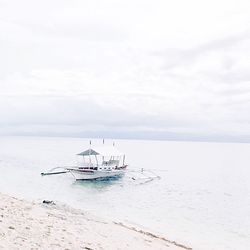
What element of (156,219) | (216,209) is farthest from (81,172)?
(156,219)

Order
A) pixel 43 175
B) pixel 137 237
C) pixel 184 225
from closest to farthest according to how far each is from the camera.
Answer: pixel 137 237
pixel 184 225
pixel 43 175

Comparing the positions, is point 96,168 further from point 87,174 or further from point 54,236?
point 54,236

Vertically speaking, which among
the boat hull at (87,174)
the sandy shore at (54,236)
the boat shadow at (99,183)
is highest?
the sandy shore at (54,236)

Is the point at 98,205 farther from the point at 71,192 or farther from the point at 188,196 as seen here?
the point at 188,196

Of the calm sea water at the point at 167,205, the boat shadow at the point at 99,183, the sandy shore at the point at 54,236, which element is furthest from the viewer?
the boat shadow at the point at 99,183

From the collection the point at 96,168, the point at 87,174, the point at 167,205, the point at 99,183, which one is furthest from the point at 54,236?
the point at 96,168

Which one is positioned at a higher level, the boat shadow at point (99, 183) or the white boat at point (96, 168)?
the white boat at point (96, 168)

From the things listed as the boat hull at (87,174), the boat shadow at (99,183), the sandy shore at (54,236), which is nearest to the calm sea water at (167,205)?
the boat shadow at (99,183)

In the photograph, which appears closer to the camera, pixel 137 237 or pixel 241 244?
pixel 137 237

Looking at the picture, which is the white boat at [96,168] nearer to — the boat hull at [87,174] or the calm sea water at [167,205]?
the boat hull at [87,174]

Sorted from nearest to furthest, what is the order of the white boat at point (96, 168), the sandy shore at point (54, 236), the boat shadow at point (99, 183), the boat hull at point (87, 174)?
the sandy shore at point (54, 236) → the boat shadow at point (99, 183) → the white boat at point (96, 168) → the boat hull at point (87, 174)

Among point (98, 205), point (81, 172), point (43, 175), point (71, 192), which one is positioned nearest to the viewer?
point (98, 205)
